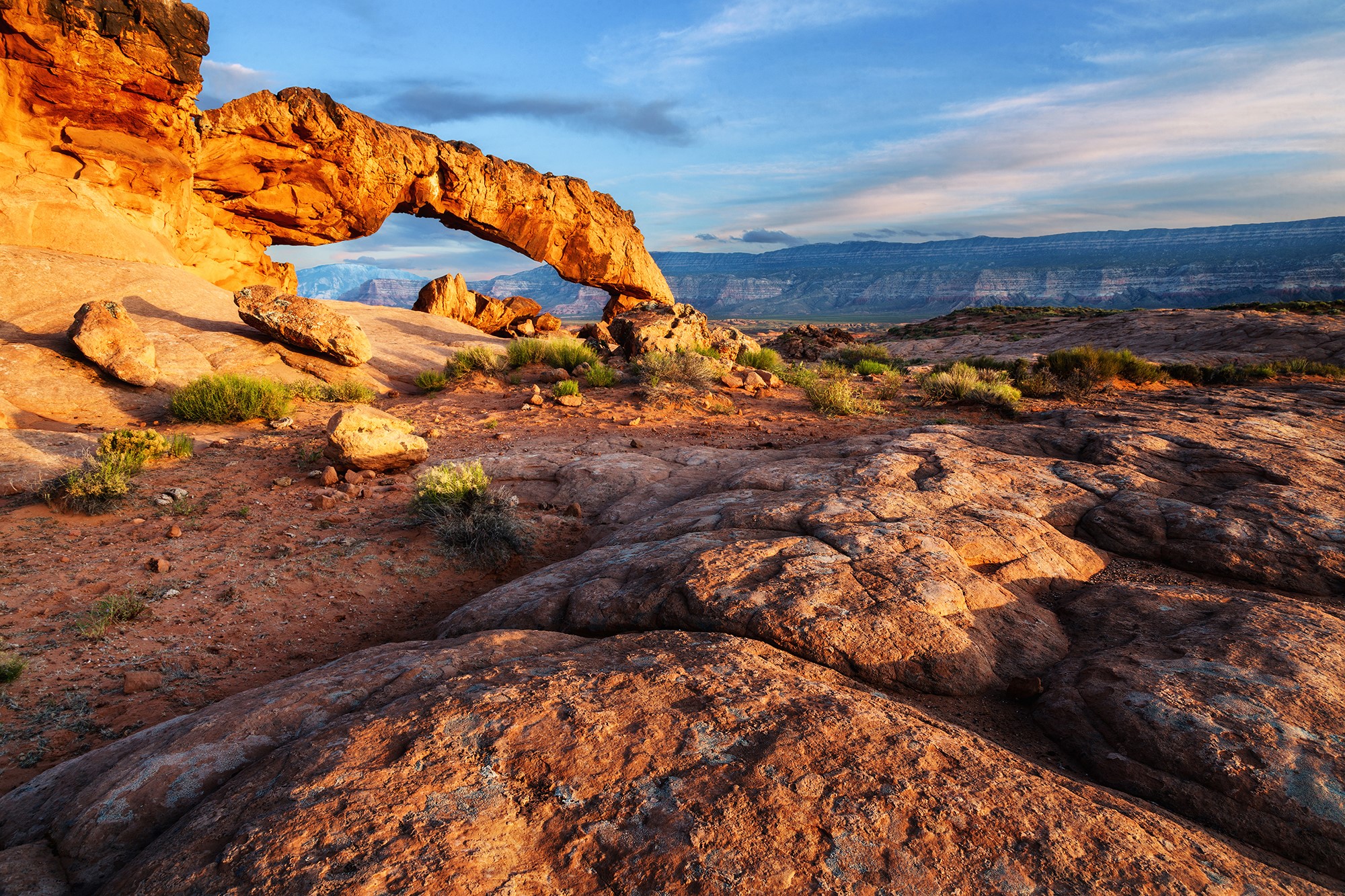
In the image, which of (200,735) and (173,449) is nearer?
(200,735)

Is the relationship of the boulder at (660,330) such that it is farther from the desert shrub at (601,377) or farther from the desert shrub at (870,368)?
the desert shrub at (870,368)

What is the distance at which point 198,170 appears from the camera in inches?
698

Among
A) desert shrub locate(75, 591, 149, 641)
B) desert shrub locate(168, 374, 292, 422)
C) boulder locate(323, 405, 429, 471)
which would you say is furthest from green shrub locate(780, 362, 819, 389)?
desert shrub locate(75, 591, 149, 641)

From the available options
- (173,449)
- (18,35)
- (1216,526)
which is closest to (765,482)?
(1216,526)

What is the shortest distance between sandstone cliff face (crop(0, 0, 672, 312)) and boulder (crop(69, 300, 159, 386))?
5.54 metres

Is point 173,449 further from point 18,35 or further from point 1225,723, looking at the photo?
point 18,35

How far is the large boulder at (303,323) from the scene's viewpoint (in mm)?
12180

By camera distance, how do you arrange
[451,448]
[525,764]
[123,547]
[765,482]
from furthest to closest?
[451,448] < [123,547] < [765,482] < [525,764]

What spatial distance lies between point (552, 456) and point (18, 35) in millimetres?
16715

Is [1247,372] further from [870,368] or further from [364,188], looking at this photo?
[364,188]

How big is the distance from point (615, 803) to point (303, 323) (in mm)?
13382

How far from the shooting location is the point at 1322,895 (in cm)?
138

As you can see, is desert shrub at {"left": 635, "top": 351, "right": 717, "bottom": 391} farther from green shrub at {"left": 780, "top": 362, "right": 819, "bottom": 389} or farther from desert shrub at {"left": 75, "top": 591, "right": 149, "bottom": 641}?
desert shrub at {"left": 75, "top": 591, "right": 149, "bottom": 641}

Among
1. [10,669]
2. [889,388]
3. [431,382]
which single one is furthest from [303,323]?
[889,388]
